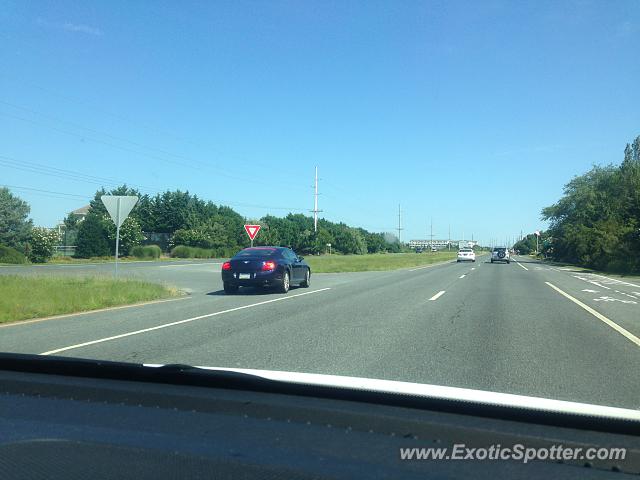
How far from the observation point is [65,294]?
13.9m

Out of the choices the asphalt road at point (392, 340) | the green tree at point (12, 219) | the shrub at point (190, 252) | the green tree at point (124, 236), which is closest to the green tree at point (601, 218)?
the asphalt road at point (392, 340)

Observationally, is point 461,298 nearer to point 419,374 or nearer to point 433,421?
point 419,374

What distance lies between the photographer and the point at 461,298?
1566 cm

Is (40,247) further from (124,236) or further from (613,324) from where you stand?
(613,324)

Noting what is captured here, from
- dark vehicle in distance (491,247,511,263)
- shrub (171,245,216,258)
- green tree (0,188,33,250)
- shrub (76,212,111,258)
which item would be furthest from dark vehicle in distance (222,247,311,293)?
green tree (0,188,33,250)

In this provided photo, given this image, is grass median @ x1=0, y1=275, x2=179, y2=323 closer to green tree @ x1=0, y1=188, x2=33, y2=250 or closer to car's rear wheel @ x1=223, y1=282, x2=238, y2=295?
car's rear wheel @ x1=223, y1=282, x2=238, y2=295

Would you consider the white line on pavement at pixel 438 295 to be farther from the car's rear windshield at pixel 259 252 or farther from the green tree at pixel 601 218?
the green tree at pixel 601 218

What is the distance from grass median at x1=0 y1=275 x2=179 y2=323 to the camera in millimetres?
11936

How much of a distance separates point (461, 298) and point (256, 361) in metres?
10.1

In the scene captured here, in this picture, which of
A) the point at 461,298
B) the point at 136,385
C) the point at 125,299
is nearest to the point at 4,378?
the point at 136,385

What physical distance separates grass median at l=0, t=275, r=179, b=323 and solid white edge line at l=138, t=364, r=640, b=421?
9678mm

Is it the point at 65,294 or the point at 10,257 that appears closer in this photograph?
the point at 65,294

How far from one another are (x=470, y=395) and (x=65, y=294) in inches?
513

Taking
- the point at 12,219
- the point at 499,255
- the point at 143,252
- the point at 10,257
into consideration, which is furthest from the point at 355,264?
the point at 12,219
